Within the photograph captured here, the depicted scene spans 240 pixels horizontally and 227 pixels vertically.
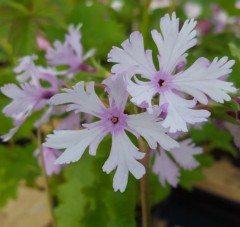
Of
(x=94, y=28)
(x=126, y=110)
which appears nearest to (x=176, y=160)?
(x=126, y=110)

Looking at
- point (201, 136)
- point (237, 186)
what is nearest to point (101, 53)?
point (201, 136)

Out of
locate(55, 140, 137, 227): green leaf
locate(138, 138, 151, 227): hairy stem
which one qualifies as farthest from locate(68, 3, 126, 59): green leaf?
locate(138, 138, 151, 227): hairy stem

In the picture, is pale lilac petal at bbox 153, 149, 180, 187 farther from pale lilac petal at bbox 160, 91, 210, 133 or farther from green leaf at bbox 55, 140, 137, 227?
pale lilac petal at bbox 160, 91, 210, 133

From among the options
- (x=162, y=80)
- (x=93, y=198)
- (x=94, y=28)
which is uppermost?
(x=94, y=28)

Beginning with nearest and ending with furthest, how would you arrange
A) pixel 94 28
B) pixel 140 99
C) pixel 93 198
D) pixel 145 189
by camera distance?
pixel 140 99 → pixel 145 189 → pixel 93 198 → pixel 94 28

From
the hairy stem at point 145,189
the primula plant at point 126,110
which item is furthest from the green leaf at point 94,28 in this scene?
the hairy stem at point 145,189

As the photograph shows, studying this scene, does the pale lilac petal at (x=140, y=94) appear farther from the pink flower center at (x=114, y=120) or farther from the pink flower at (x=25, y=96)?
the pink flower at (x=25, y=96)

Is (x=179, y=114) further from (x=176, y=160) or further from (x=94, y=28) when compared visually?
(x=94, y=28)
